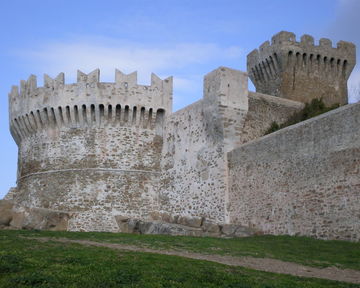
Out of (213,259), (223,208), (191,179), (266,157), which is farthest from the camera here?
(191,179)

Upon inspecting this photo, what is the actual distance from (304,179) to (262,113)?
19.0 ft

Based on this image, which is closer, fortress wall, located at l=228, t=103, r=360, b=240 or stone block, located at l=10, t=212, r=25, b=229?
fortress wall, located at l=228, t=103, r=360, b=240

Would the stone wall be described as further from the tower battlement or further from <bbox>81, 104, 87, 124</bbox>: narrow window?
<bbox>81, 104, 87, 124</bbox>: narrow window

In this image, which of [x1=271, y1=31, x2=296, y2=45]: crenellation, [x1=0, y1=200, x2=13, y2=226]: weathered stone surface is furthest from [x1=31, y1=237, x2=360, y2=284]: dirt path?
[x1=271, y1=31, x2=296, y2=45]: crenellation

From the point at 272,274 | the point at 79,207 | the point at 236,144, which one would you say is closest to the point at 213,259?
the point at 272,274

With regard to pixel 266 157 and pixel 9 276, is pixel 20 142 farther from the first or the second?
pixel 9 276

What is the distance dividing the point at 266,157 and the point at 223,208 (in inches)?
111

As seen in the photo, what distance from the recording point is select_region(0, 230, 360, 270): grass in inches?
464

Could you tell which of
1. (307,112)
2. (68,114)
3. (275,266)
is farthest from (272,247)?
(68,114)

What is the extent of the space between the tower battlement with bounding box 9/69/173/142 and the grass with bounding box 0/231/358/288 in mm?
13051

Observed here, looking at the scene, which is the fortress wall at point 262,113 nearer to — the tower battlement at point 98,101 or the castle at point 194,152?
the castle at point 194,152

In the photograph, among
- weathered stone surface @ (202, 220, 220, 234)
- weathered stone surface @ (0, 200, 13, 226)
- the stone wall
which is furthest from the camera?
weathered stone surface @ (0, 200, 13, 226)

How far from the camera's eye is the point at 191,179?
21.1m

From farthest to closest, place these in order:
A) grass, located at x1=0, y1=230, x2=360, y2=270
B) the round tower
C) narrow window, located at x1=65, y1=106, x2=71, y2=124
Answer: narrow window, located at x1=65, y1=106, x2=71, y2=124 < the round tower < grass, located at x1=0, y1=230, x2=360, y2=270
